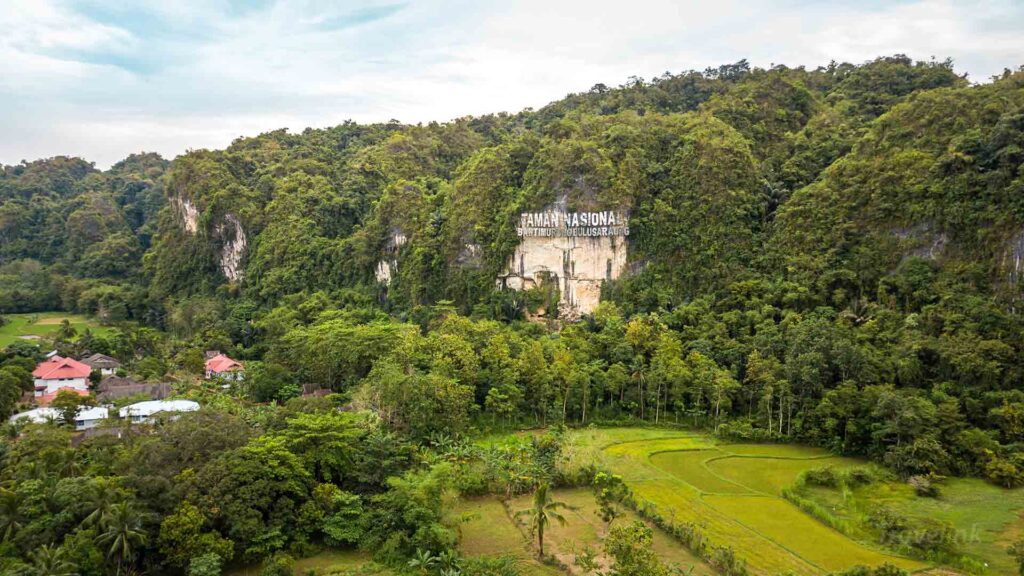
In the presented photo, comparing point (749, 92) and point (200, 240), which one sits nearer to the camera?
point (749, 92)

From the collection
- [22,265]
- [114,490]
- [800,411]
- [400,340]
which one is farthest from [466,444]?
[22,265]

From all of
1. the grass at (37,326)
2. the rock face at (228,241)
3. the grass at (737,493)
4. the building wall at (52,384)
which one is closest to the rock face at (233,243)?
the rock face at (228,241)

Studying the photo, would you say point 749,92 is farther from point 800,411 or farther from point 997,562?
point 997,562

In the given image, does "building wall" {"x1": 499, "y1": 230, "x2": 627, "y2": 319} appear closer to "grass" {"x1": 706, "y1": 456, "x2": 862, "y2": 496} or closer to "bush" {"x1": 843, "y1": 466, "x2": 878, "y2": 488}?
"grass" {"x1": 706, "y1": 456, "x2": 862, "y2": 496}

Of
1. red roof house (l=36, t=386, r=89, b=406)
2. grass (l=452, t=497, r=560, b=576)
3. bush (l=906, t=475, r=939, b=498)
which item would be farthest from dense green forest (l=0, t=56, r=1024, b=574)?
red roof house (l=36, t=386, r=89, b=406)

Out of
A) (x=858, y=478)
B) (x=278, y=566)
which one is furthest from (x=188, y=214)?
(x=858, y=478)

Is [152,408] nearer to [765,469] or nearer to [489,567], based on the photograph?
[489,567]
